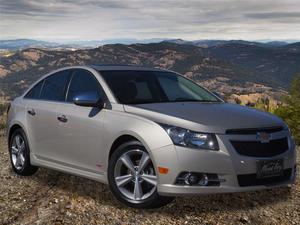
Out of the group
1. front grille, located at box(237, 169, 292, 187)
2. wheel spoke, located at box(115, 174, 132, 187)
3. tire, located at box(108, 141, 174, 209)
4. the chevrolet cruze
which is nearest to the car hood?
the chevrolet cruze

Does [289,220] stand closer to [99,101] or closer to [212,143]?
[212,143]

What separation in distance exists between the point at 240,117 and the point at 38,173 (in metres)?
3.70

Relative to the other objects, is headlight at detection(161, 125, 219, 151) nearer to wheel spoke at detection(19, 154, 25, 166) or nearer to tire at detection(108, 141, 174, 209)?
tire at detection(108, 141, 174, 209)

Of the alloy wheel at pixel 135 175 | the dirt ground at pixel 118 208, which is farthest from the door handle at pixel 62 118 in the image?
the alloy wheel at pixel 135 175

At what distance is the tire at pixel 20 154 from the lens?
7117 millimetres

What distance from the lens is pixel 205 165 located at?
4754mm

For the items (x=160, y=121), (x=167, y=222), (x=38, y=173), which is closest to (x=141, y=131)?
(x=160, y=121)

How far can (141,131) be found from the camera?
5008mm

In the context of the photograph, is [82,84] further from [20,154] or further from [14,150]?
[14,150]

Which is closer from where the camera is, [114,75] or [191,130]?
[191,130]

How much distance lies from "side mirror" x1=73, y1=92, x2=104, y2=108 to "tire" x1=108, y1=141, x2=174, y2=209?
663 millimetres

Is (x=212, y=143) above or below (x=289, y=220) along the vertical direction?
above

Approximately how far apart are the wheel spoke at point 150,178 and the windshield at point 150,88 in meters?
0.96

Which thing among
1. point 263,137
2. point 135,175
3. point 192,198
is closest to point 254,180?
point 263,137
